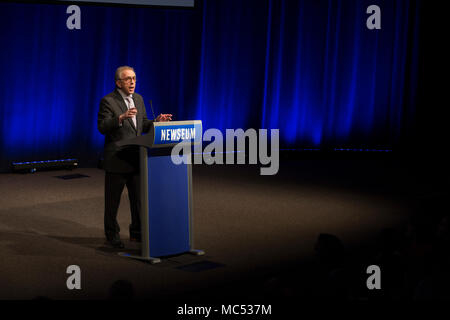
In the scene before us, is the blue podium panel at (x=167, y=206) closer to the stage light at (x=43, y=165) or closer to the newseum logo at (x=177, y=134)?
the newseum logo at (x=177, y=134)

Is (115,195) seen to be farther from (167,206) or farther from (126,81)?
(126,81)

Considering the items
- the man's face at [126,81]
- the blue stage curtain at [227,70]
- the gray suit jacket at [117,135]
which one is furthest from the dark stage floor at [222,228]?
the man's face at [126,81]

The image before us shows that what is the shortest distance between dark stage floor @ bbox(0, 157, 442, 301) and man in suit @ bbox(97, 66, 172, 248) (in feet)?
1.10

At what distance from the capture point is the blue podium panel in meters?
4.61

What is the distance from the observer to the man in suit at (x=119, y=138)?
488 cm

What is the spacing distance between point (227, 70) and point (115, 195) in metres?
5.11

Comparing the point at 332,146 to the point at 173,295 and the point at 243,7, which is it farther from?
the point at 173,295

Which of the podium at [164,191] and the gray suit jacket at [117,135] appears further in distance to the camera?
the gray suit jacket at [117,135]

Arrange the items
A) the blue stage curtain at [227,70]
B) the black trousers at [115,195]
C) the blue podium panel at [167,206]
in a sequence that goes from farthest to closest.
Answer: the blue stage curtain at [227,70] → the black trousers at [115,195] → the blue podium panel at [167,206]

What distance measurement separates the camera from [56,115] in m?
8.52

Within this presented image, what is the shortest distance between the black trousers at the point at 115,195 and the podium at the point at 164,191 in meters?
0.28

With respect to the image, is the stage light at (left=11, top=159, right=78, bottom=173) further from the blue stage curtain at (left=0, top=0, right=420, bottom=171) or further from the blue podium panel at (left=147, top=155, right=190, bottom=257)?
the blue podium panel at (left=147, top=155, right=190, bottom=257)

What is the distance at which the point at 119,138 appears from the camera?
4895 mm

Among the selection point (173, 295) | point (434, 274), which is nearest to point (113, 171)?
point (173, 295)
